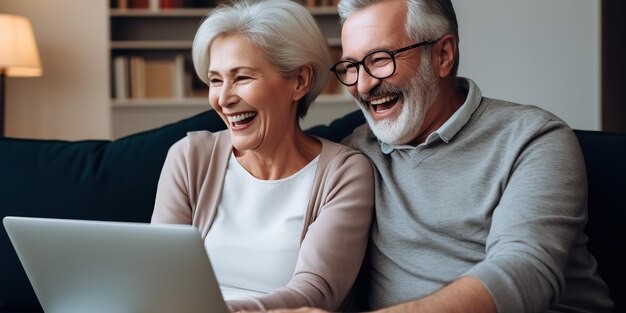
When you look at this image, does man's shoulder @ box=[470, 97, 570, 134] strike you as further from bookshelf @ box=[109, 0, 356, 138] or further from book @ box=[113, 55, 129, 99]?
book @ box=[113, 55, 129, 99]

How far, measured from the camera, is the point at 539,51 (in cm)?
262

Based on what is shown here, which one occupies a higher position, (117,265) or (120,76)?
(120,76)

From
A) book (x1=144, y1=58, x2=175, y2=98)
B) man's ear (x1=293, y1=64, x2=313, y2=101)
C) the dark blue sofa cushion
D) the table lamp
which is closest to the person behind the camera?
man's ear (x1=293, y1=64, x2=313, y2=101)

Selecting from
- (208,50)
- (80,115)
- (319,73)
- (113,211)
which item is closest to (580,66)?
(319,73)

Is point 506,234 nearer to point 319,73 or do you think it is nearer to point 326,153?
point 326,153

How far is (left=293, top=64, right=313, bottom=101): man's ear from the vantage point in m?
1.75

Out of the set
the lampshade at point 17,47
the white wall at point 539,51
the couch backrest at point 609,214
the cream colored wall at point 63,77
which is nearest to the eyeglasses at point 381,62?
the couch backrest at point 609,214

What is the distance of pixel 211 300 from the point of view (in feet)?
3.85

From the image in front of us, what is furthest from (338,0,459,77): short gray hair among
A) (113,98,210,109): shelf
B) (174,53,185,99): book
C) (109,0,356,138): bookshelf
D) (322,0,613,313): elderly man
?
(174,53,185,99): book

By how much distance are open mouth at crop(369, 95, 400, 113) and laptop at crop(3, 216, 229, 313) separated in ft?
2.15

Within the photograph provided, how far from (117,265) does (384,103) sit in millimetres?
713

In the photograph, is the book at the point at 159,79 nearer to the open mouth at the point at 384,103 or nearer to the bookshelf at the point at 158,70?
the bookshelf at the point at 158,70

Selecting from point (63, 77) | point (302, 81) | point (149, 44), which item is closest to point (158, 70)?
point (149, 44)

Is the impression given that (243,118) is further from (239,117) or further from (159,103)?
(159,103)
